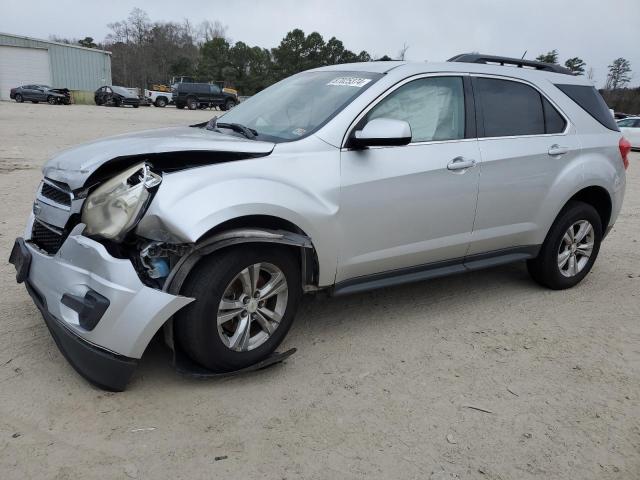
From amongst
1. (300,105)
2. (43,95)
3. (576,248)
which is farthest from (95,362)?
(43,95)

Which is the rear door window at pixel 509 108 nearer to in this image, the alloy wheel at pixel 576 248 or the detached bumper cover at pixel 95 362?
the alloy wheel at pixel 576 248

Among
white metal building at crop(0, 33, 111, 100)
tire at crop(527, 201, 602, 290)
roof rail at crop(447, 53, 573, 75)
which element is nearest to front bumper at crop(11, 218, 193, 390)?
roof rail at crop(447, 53, 573, 75)

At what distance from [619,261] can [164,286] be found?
5.00 metres

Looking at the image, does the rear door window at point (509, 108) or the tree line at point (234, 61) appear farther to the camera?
the tree line at point (234, 61)

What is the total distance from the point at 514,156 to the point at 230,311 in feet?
8.01

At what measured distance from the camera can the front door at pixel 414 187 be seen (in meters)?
3.36

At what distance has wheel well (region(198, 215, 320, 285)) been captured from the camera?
9.48ft

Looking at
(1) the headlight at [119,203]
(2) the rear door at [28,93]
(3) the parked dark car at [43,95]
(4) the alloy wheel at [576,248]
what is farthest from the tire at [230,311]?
(2) the rear door at [28,93]

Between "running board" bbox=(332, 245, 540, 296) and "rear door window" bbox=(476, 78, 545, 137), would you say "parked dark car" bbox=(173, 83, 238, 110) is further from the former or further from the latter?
"running board" bbox=(332, 245, 540, 296)

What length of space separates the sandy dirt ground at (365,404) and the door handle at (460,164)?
1.13 metres

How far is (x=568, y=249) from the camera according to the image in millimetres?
4723

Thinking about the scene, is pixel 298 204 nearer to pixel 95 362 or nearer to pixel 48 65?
pixel 95 362

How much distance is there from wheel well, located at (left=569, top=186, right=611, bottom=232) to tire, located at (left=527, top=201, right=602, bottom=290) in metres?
0.09

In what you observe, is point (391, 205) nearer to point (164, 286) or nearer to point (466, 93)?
point (466, 93)
